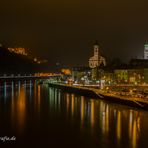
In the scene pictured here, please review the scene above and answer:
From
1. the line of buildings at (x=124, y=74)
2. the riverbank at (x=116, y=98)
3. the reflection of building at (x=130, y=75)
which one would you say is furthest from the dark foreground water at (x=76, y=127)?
the reflection of building at (x=130, y=75)

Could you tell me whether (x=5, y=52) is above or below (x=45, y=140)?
above

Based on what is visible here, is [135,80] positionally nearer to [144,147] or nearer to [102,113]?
[102,113]

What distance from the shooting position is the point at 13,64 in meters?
43.1

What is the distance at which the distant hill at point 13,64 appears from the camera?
1565 inches

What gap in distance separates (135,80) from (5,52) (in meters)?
21.5

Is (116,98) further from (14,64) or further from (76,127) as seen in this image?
(14,64)

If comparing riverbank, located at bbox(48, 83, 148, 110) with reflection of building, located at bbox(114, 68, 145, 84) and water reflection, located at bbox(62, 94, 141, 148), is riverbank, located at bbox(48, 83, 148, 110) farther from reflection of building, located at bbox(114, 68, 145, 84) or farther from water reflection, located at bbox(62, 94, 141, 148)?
reflection of building, located at bbox(114, 68, 145, 84)

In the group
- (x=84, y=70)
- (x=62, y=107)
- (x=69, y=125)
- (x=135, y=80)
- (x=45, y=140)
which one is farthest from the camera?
(x=84, y=70)

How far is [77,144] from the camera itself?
8.74 metres

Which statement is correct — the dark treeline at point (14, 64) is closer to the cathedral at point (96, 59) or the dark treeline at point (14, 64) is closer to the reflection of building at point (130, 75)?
the cathedral at point (96, 59)

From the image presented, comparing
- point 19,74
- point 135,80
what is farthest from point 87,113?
point 19,74

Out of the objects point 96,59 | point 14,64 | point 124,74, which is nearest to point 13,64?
point 14,64

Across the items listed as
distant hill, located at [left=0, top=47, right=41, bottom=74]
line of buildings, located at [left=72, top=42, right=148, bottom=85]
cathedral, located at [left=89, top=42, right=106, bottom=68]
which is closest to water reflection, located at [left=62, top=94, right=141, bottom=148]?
line of buildings, located at [left=72, top=42, right=148, bottom=85]

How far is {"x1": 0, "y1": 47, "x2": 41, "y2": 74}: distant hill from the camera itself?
3975 cm
